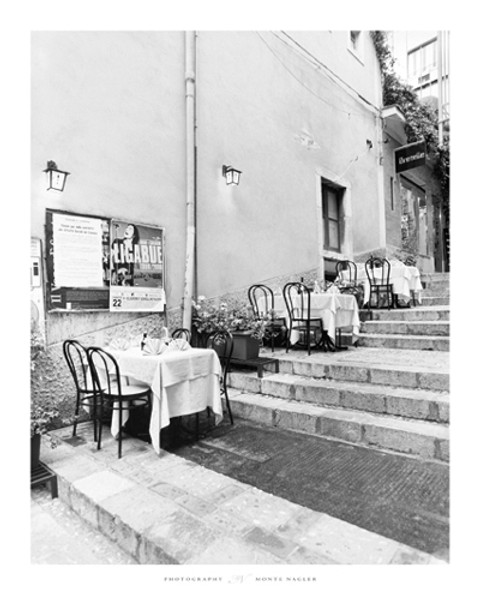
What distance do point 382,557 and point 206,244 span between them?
423 cm

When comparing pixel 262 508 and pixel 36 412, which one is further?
pixel 36 412

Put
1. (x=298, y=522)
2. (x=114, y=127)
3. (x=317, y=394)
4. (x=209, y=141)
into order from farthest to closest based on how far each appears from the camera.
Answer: (x=209, y=141)
(x=114, y=127)
(x=317, y=394)
(x=298, y=522)

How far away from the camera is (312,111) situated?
7.42 metres

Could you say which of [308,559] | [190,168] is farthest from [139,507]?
[190,168]

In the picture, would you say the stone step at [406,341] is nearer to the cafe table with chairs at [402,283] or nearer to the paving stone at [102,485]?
the cafe table with chairs at [402,283]

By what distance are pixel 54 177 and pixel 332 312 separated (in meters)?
3.40

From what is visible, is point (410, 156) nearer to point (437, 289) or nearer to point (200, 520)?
point (437, 289)

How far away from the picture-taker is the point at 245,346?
440cm

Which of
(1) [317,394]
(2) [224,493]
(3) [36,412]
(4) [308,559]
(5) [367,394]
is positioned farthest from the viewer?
(1) [317,394]

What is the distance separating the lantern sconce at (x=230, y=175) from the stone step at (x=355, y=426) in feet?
10.7

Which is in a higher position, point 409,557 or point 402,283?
point 402,283

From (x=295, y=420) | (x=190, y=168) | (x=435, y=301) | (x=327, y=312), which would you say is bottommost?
(x=295, y=420)
